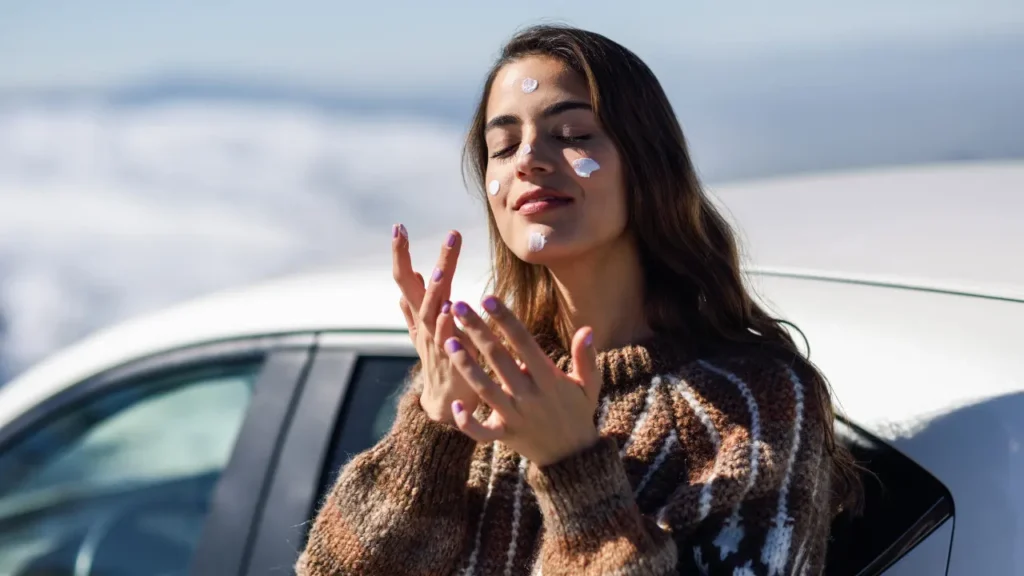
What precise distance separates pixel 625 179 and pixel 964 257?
61 cm

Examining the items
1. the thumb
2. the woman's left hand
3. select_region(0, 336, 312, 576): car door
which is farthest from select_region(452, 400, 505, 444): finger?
select_region(0, 336, 312, 576): car door

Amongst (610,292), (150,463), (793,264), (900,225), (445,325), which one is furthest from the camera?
(150,463)

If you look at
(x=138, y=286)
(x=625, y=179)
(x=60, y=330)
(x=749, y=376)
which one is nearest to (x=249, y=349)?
(x=625, y=179)

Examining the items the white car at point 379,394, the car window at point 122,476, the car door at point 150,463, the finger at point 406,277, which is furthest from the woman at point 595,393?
the car window at point 122,476

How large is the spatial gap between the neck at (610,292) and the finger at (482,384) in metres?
0.34

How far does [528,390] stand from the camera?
1.54 meters

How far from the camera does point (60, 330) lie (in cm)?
1295

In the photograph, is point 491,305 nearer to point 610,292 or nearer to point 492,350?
point 492,350

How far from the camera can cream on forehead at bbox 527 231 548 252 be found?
1.78 metres

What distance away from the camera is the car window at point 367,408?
227 centimetres

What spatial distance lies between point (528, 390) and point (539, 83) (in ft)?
1.67

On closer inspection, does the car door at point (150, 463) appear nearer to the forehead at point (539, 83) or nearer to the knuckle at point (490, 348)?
the forehead at point (539, 83)

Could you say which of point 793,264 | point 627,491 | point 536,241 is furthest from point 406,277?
point 793,264

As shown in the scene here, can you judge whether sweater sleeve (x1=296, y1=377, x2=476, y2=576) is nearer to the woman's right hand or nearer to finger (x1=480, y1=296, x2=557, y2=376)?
the woman's right hand
